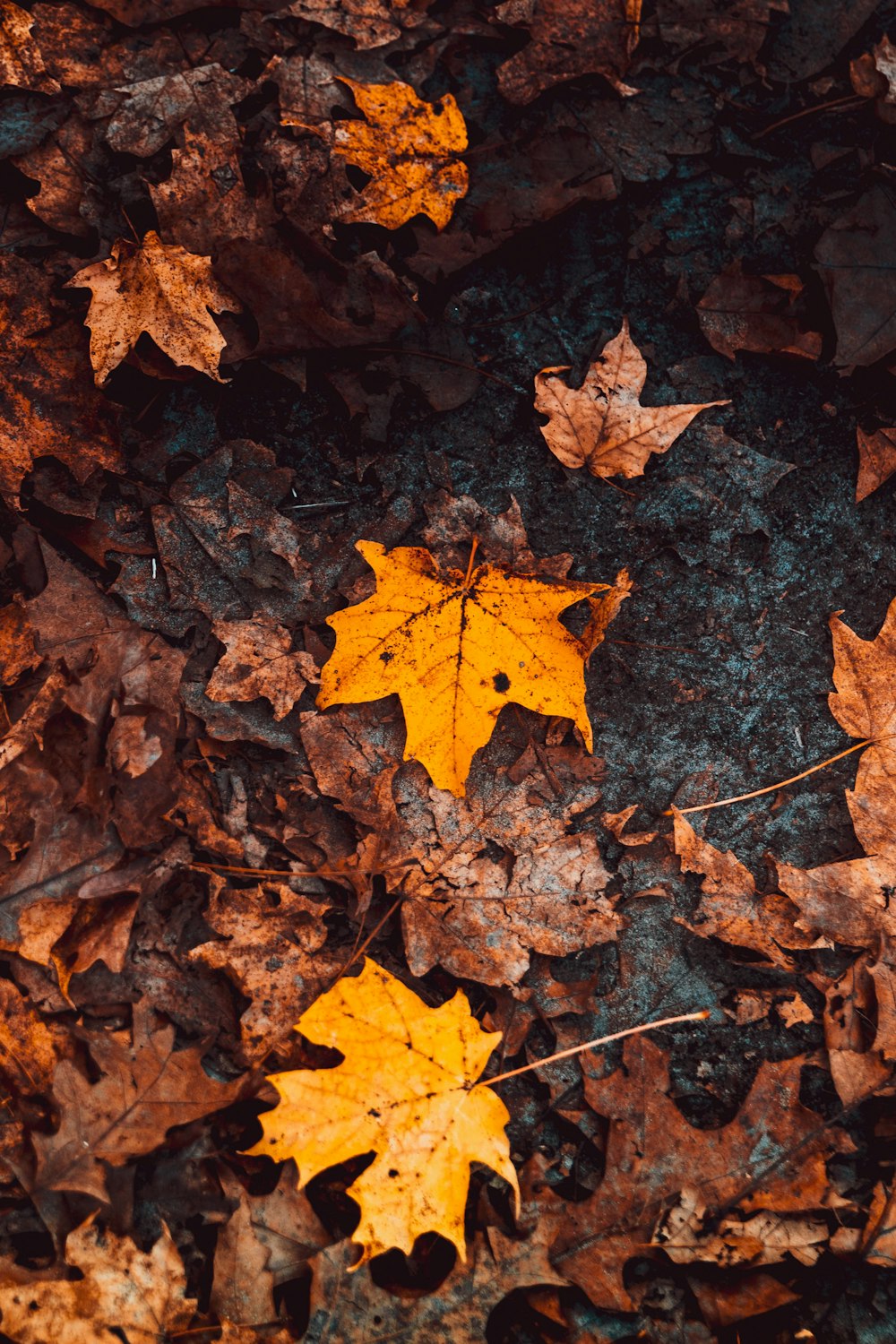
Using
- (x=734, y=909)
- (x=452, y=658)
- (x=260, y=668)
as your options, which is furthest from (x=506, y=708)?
(x=734, y=909)

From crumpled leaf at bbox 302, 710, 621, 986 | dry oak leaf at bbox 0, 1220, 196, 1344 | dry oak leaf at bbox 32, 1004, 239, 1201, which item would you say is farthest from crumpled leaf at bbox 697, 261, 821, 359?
dry oak leaf at bbox 0, 1220, 196, 1344

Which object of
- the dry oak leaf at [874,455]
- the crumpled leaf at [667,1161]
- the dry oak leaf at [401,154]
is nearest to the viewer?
the crumpled leaf at [667,1161]

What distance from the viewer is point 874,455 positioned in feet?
7.01

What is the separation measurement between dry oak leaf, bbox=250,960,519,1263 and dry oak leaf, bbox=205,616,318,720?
74 cm

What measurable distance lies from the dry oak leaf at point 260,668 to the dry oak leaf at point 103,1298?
126 centimetres

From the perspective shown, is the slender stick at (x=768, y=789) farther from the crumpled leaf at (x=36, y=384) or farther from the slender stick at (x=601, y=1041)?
the crumpled leaf at (x=36, y=384)

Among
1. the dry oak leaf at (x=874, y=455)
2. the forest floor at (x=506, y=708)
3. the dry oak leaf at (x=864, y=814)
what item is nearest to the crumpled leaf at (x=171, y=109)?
the forest floor at (x=506, y=708)

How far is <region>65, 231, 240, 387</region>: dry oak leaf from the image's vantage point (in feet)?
6.28

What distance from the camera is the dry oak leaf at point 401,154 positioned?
2027mm

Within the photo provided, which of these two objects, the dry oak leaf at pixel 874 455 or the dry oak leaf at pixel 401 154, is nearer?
the dry oak leaf at pixel 401 154

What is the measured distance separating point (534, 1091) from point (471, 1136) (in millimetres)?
260

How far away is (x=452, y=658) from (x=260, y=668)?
0.50m

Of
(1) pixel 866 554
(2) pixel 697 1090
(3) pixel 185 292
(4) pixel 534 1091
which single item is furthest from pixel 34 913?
A: (1) pixel 866 554

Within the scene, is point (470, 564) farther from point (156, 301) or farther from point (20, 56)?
point (20, 56)
